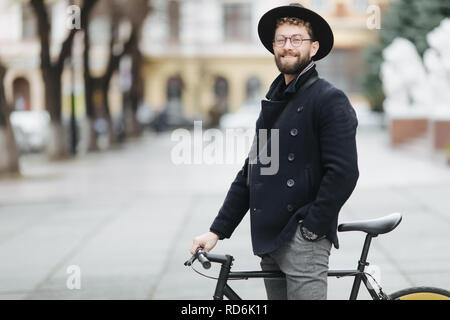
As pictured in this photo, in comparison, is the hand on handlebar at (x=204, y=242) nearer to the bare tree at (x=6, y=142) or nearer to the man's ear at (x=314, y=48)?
the man's ear at (x=314, y=48)

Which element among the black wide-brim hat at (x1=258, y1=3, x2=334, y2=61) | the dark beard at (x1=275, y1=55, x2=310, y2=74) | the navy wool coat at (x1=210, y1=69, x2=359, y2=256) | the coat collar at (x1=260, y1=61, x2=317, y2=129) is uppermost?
the black wide-brim hat at (x1=258, y1=3, x2=334, y2=61)

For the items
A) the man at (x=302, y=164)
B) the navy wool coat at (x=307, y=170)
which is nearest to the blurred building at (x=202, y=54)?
the man at (x=302, y=164)

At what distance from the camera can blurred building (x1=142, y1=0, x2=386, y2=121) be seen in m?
52.8

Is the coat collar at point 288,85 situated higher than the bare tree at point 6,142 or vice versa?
the coat collar at point 288,85

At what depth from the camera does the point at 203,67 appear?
53.0 meters

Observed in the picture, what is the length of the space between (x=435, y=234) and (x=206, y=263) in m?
5.89

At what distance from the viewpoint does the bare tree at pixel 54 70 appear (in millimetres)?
19678

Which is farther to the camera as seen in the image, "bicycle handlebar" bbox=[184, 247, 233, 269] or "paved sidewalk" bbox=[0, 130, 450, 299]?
"paved sidewalk" bbox=[0, 130, 450, 299]

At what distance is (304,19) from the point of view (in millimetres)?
3217

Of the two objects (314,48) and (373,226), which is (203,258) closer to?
(373,226)

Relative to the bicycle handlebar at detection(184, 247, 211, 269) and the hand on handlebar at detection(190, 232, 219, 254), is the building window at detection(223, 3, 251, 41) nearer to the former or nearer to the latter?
the hand on handlebar at detection(190, 232, 219, 254)

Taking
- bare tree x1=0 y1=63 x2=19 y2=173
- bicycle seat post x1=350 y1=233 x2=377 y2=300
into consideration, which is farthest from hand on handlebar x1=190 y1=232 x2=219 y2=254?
bare tree x1=0 y1=63 x2=19 y2=173

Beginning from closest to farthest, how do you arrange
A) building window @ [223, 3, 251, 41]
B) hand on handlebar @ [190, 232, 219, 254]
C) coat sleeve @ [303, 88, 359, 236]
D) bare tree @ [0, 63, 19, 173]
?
coat sleeve @ [303, 88, 359, 236] → hand on handlebar @ [190, 232, 219, 254] → bare tree @ [0, 63, 19, 173] → building window @ [223, 3, 251, 41]
